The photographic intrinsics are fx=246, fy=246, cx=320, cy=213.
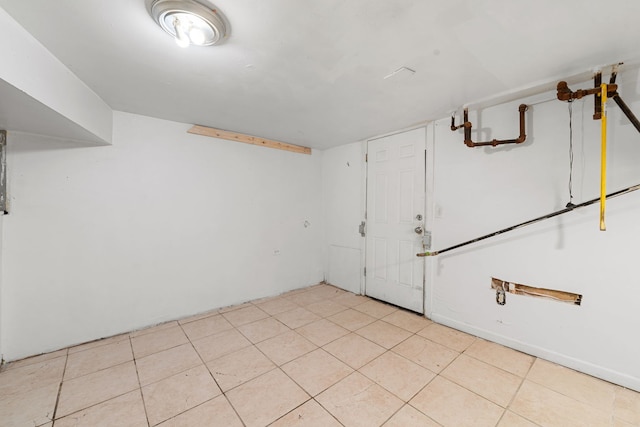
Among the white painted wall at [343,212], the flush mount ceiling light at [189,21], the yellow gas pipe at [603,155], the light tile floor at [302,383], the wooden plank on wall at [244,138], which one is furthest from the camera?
the white painted wall at [343,212]

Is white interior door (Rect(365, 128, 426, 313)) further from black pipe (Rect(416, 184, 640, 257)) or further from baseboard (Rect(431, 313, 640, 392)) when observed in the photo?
baseboard (Rect(431, 313, 640, 392))

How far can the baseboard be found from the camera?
1722 millimetres

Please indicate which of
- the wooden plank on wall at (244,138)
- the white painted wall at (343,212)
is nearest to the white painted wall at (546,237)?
the white painted wall at (343,212)

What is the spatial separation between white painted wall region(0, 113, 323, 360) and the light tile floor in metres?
0.32

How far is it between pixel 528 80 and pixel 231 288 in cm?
357

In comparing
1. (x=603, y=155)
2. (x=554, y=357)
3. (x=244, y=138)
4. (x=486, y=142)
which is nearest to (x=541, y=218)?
(x=603, y=155)

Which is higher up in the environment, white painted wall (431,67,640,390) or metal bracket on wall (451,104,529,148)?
metal bracket on wall (451,104,529,148)

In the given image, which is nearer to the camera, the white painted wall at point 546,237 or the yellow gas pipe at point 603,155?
the yellow gas pipe at point 603,155

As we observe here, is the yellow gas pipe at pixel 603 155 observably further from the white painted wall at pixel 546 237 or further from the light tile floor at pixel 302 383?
the light tile floor at pixel 302 383

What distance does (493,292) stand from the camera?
2301 mm

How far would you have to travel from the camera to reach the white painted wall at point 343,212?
3586mm

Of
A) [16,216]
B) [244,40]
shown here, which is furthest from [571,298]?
[16,216]

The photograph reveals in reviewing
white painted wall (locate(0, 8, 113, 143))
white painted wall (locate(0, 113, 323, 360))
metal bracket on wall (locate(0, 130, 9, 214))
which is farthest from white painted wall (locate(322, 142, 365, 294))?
metal bracket on wall (locate(0, 130, 9, 214))

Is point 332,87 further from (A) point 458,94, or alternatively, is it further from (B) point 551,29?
(B) point 551,29
